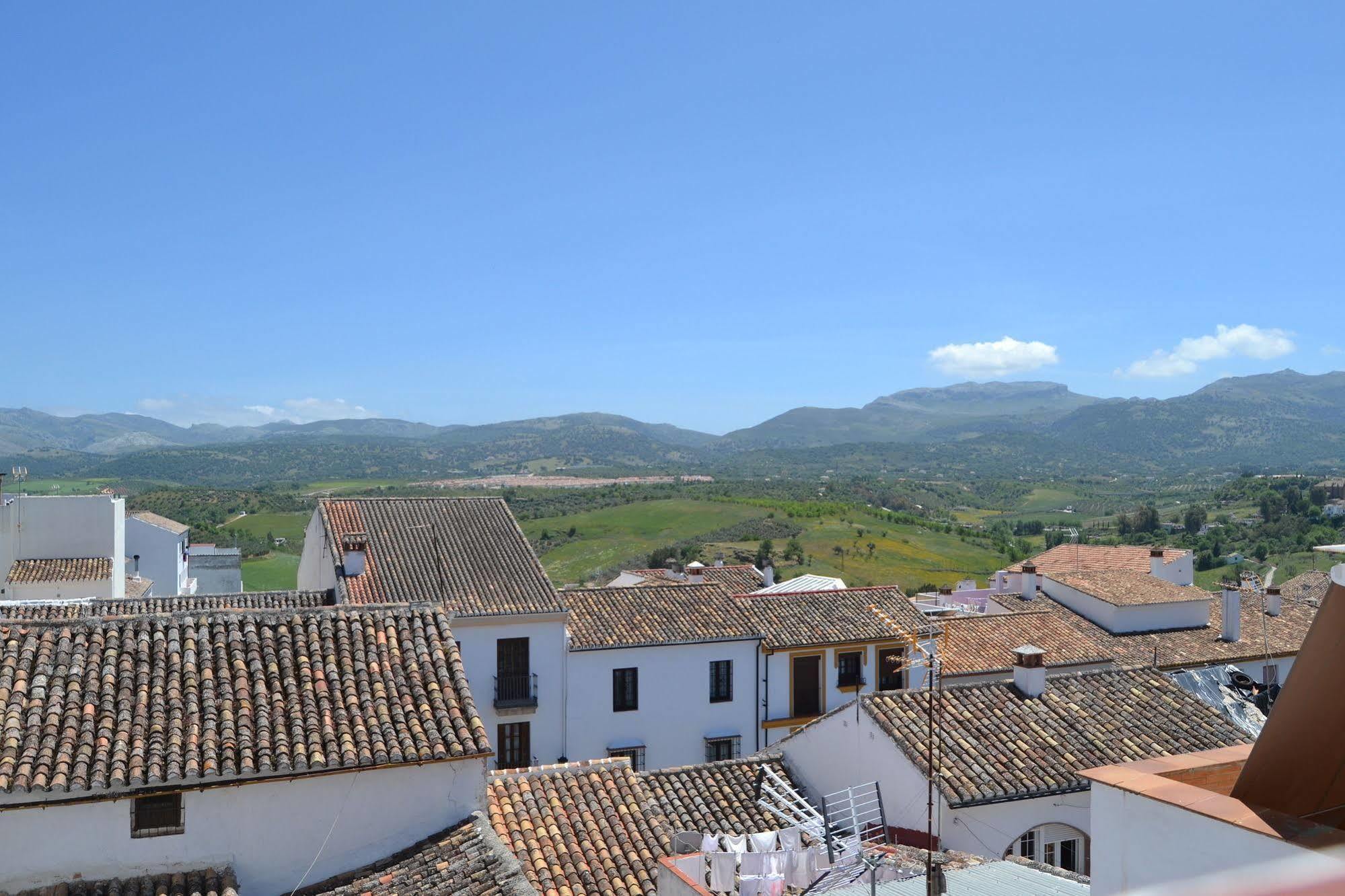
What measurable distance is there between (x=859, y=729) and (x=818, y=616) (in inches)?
407

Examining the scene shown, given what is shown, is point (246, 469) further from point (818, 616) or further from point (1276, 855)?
point (1276, 855)

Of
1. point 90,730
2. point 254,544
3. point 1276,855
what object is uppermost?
point 1276,855

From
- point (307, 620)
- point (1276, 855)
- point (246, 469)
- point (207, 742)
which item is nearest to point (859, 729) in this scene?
point (307, 620)

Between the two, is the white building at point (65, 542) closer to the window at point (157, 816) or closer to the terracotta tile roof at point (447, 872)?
the window at point (157, 816)

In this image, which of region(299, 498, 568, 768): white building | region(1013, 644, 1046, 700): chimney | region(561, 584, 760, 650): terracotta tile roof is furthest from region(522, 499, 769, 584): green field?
region(1013, 644, 1046, 700): chimney

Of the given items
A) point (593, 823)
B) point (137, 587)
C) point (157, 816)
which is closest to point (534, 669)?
point (593, 823)

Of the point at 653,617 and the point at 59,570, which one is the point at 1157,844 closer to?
the point at 653,617

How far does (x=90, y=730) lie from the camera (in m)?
9.58

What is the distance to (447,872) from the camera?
9.57 metres

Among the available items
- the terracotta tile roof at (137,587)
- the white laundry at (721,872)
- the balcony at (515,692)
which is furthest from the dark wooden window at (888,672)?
the terracotta tile roof at (137,587)

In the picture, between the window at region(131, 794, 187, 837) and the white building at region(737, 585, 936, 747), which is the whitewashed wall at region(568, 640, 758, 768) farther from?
the window at region(131, 794, 187, 837)

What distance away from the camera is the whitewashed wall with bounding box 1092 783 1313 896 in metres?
4.17

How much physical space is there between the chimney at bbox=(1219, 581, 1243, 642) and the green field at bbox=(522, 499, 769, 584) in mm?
33120

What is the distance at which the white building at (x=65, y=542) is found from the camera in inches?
1227
